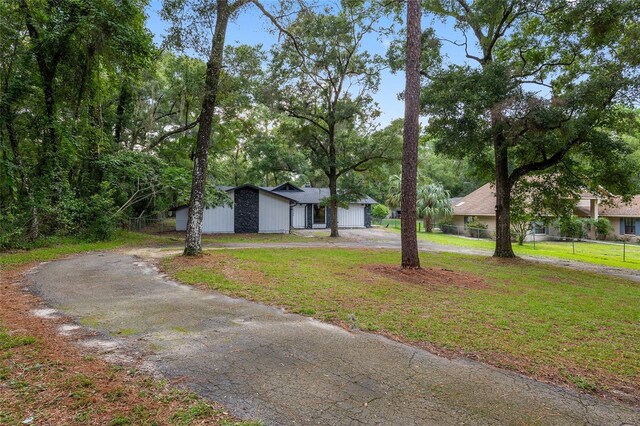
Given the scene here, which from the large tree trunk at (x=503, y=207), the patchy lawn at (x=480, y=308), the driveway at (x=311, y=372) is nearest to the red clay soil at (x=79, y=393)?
the driveway at (x=311, y=372)

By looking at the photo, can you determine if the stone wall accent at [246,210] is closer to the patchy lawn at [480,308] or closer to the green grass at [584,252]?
the green grass at [584,252]

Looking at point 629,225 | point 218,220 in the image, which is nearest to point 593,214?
point 629,225

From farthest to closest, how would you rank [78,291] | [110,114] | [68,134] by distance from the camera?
[110,114], [68,134], [78,291]

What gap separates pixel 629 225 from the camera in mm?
25203

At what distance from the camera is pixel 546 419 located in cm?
259

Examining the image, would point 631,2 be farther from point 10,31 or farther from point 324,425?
point 10,31

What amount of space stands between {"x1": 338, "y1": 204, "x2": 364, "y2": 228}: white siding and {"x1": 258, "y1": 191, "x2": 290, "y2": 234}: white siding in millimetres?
7305

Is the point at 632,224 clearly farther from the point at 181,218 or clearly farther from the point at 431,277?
the point at 181,218

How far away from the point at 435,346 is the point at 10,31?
15825mm

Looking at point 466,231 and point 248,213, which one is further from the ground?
point 248,213

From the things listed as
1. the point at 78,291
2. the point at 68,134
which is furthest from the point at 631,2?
the point at 68,134

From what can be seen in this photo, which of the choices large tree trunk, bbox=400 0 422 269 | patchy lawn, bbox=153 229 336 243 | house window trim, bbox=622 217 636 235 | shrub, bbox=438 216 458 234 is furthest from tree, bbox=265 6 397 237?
house window trim, bbox=622 217 636 235

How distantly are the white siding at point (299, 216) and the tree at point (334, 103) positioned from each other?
21.5ft

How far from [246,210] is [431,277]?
1634cm
